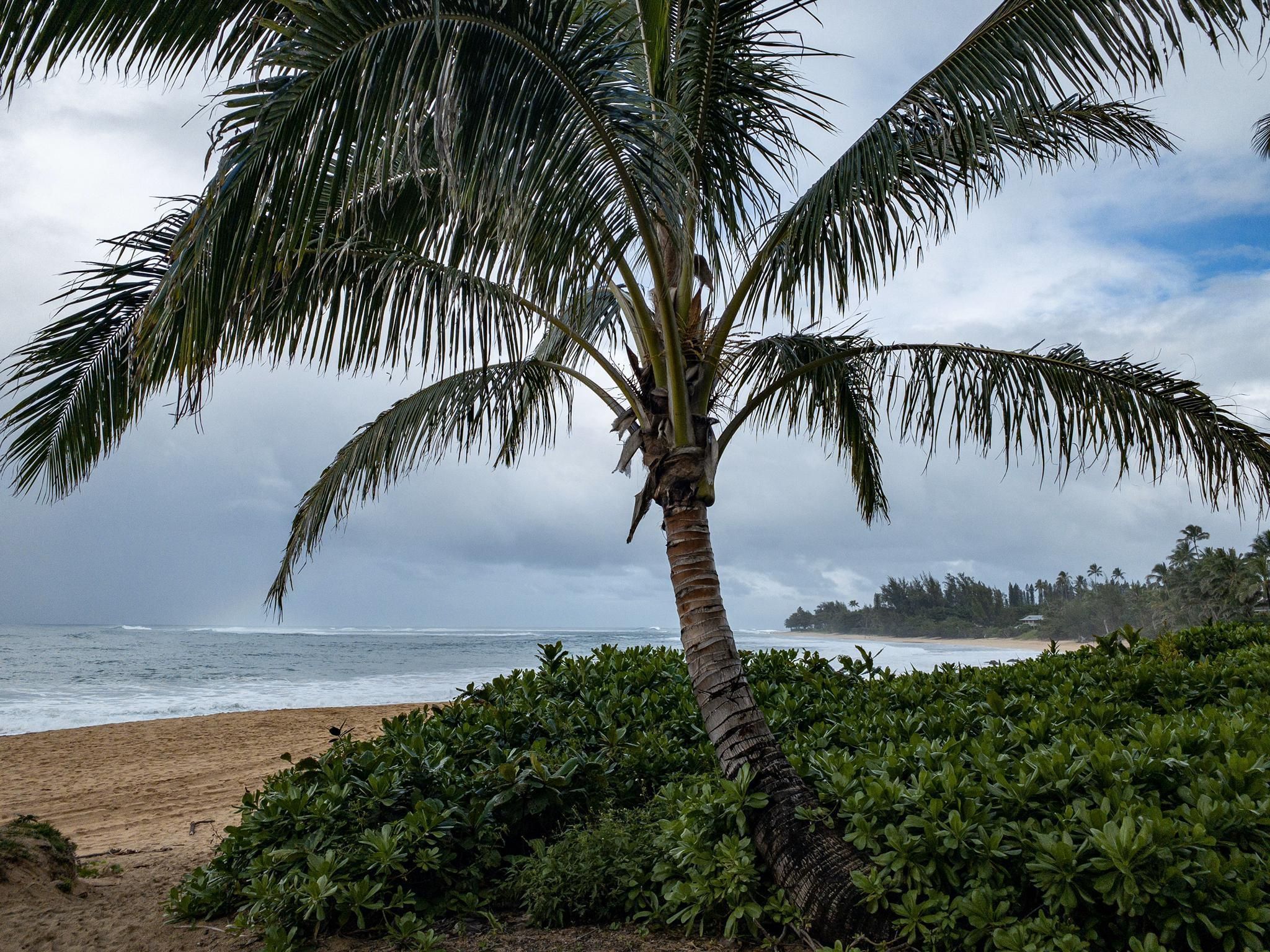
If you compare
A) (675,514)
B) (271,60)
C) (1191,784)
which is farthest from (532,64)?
(1191,784)

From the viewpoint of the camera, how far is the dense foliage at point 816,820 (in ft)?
8.77

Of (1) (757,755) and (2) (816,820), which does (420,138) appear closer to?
(1) (757,755)

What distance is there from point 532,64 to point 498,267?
1229mm

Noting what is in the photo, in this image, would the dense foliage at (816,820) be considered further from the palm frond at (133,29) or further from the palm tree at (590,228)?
the palm frond at (133,29)

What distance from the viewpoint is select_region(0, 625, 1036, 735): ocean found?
17172 millimetres

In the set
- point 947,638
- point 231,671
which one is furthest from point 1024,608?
point 231,671

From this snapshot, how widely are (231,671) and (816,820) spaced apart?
3026 cm

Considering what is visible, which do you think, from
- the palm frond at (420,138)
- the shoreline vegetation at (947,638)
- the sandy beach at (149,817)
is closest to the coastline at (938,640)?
the shoreline vegetation at (947,638)

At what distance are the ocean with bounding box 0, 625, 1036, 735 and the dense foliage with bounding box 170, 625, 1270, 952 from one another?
5.80 feet

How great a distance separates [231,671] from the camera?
94.0ft

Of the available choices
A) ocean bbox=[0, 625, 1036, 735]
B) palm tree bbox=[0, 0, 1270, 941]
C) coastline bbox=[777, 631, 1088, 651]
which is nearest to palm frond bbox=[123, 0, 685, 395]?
palm tree bbox=[0, 0, 1270, 941]

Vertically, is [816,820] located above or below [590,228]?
below

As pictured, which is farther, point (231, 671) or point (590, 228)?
point (231, 671)

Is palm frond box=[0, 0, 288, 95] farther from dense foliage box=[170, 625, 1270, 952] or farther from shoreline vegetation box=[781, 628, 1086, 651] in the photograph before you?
shoreline vegetation box=[781, 628, 1086, 651]
